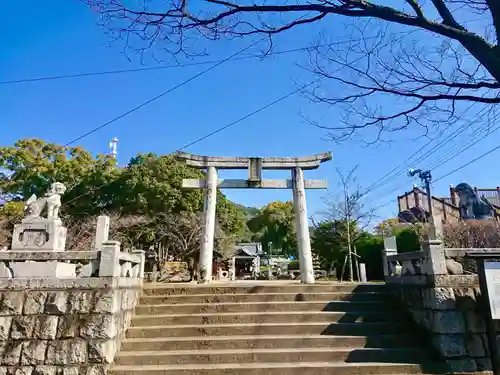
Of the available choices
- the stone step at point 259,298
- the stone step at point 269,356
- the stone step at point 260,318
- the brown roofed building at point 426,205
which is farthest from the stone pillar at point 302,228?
the brown roofed building at point 426,205

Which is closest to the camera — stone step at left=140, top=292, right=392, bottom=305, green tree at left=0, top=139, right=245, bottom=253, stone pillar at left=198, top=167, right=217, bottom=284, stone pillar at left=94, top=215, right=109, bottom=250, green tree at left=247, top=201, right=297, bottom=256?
stone pillar at left=94, top=215, right=109, bottom=250

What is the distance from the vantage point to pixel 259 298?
675cm

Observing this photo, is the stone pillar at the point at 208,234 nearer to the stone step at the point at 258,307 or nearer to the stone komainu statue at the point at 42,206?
the stone step at the point at 258,307

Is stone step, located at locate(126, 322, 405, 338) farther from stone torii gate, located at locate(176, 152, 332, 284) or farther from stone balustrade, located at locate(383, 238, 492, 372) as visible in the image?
stone torii gate, located at locate(176, 152, 332, 284)

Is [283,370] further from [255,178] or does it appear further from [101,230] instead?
[255,178]

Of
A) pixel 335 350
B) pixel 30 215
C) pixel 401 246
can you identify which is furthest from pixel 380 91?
pixel 401 246

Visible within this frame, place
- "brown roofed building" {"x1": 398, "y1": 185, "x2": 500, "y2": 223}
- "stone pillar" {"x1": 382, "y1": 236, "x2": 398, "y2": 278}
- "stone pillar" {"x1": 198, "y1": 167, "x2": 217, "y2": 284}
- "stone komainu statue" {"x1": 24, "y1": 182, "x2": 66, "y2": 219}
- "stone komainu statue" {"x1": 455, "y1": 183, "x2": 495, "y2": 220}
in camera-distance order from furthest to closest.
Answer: "brown roofed building" {"x1": 398, "y1": 185, "x2": 500, "y2": 223} < "stone komainu statue" {"x1": 455, "y1": 183, "x2": 495, "y2": 220} < "stone pillar" {"x1": 198, "y1": 167, "x2": 217, "y2": 284} < "stone pillar" {"x1": 382, "y1": 236, "x2": 398, "y2": 278} < "stone komainu statue" {"x1": 24, "y1": 182, "x2": 66, "y2": 219}

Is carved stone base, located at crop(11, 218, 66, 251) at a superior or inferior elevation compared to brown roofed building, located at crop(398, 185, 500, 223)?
inferior

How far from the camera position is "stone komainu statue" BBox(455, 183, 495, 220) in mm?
23984

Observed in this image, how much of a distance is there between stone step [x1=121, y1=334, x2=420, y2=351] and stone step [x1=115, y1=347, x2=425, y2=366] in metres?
0.19

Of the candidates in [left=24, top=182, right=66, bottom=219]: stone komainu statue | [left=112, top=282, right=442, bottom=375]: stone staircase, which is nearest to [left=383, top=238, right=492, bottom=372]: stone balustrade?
[left=112, top=282, right=442, bottom=375]: stone staircase

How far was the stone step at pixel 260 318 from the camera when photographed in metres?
6.14

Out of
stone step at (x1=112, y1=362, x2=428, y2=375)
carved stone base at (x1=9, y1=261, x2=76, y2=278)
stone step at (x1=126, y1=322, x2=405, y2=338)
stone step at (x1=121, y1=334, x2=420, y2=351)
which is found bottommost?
stone step at (x1=112, y1=362, x2=428, y2=375)

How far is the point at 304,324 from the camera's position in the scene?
5945 millimetres
